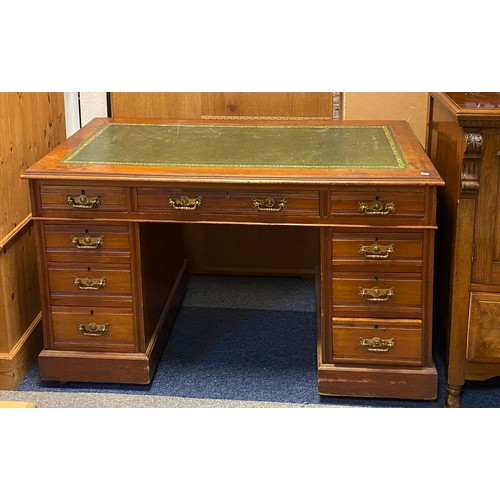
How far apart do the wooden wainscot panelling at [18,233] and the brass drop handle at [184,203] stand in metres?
0.65

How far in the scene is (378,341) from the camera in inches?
118

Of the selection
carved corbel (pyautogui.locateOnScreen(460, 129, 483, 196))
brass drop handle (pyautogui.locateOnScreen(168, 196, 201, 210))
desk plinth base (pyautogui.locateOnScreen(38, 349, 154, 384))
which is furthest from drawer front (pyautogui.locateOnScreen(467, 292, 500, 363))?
desk plinth base (pyautogui.locateOnScreen(38, 349, 154, 384))

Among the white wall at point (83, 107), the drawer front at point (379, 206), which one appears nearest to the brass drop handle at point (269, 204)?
the drawer front at point (379, 206)

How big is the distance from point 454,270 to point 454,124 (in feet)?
1.61

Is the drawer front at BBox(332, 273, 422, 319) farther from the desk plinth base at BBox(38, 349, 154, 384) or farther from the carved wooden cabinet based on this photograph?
the desk plinth base at BBox(38, 349, 154, 384)

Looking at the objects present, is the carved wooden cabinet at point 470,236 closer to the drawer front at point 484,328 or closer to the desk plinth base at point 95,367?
the drawer front at point 484,328

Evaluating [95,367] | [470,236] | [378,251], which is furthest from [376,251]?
[95,367]

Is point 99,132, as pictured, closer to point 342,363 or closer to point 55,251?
point 55,251

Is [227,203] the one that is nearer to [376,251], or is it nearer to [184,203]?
[184,203]

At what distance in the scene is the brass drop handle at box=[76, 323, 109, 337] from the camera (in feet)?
10.2

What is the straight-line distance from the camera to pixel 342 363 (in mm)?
3047

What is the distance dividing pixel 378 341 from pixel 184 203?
82 cm

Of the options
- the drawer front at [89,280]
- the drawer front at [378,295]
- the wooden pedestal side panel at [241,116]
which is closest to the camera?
the drawer front at [378,295]

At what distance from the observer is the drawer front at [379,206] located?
2.83 metres
